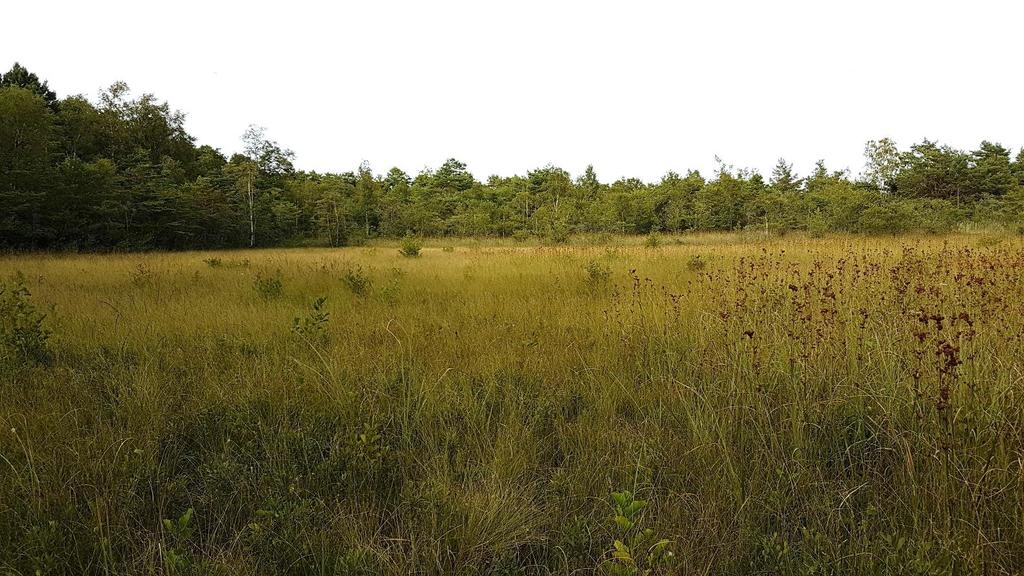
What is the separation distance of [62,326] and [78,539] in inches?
163

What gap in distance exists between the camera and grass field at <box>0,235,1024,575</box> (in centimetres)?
136

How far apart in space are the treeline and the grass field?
65.7 ft

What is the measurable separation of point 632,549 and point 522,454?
0.72 metres

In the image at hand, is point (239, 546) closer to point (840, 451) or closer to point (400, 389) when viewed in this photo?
point (400, 389)

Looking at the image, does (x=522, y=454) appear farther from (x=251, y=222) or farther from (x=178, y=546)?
(x=251, y=222)

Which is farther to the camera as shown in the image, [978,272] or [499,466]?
[978,272]

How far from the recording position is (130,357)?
335 centimetres

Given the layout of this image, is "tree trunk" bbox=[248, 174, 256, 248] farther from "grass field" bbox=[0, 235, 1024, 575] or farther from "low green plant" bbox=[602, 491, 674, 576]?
"low green plant" bbox=[602, 491, 674, 576]

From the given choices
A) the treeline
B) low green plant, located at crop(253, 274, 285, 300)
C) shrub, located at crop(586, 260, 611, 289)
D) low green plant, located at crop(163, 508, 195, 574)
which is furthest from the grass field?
the treeline

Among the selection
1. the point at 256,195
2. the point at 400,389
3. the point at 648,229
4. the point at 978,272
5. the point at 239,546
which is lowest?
the point at 239,546

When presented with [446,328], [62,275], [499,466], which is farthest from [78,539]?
[62,275]

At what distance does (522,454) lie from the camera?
6.26 feet

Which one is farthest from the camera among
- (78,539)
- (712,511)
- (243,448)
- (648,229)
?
(648,229)

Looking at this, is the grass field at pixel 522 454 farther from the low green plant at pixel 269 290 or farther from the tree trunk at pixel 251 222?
the tree trunk at pixel 251 222
